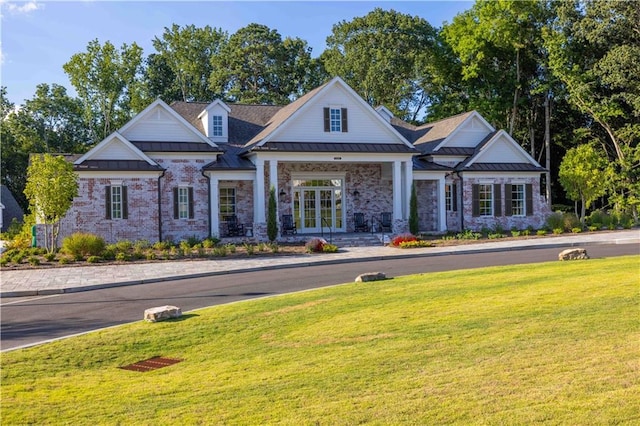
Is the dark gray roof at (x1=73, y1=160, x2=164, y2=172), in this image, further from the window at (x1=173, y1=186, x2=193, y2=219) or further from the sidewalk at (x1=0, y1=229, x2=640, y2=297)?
the sidewalk at (x1=0, y1=229, x2=640, y2=297)

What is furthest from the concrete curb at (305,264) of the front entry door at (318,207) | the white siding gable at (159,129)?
the white siding gable at (159,129)

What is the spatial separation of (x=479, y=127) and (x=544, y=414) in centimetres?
3008

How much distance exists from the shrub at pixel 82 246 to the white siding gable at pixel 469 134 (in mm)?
18946

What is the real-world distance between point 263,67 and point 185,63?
6705mm

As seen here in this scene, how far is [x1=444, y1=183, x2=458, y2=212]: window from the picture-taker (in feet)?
105

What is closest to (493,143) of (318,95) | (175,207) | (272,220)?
(318,95)

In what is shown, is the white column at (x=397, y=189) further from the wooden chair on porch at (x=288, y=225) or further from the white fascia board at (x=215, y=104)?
the white fascia board at (x=215, y=104)

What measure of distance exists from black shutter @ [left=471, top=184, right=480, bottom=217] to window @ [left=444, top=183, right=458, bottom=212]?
2.89 ft

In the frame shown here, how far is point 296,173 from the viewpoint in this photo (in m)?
30.4

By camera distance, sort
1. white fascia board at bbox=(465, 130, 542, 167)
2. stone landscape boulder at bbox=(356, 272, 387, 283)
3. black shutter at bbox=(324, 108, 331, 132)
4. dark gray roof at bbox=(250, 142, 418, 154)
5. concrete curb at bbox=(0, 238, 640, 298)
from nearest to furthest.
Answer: stone landscape boulder at bbox=(356, 272, 387, 283), concrete curb at bbox=(0, 238, 640, 298), dark gray roof at bbox=(250, 142, 418, 154), black shutter at bbox=(324, 108, 331, 132), white fascia board at bbox=(465, 130, 542, 167)

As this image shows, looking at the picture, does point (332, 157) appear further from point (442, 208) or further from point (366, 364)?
point (366, 364)

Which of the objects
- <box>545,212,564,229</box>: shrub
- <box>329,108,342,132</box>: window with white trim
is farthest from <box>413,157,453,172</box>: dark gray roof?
<box>545,212,564,229</box>: shrub

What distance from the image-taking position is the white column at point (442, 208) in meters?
30.4

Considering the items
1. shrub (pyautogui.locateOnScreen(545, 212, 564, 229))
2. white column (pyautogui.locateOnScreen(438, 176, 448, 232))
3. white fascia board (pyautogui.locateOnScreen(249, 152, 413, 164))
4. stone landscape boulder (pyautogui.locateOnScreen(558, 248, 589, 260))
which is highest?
white fascia board (pyautogui.locateOnScreen(249, 152, 413, 164))
